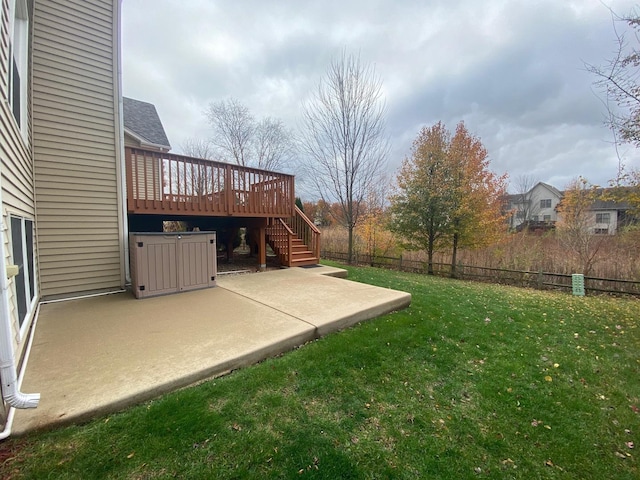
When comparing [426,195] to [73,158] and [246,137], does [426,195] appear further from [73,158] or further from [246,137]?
[246,137]

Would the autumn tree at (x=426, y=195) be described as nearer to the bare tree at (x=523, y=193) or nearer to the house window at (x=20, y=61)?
the house window at (x=20, y=61)

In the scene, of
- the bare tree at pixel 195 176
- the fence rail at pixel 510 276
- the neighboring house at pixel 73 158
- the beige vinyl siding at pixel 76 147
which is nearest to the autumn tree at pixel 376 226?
the fence rail at pixel 510 276

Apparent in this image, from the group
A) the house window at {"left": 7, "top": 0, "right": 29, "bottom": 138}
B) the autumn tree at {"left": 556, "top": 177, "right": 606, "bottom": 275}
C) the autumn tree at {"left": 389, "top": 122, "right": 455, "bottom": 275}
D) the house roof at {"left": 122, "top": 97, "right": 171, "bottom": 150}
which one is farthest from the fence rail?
the house window at {"left": 7, "top": 0, "right": 29, "bottom": 138}

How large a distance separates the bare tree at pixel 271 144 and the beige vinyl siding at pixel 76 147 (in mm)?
16208

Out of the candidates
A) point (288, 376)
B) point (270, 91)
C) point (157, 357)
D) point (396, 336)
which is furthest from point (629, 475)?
point (270, 91)

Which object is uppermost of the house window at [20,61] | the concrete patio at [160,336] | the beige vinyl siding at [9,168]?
the house window at [20,61]

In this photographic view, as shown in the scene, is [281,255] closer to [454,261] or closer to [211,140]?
[454,261]

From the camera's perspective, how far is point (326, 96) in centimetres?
995

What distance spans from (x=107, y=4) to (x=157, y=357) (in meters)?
5.79

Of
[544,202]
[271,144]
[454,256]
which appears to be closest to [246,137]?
[271,144]

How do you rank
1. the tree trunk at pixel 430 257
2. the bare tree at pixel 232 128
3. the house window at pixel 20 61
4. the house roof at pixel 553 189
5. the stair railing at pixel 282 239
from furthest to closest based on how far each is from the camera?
the house roof at pixel 553 189 → the bare tree at pixel 232 128 → the tree trunk at pixel 430 257 → the stair railing at pixel 282 239 → the house window at pixel 20 61

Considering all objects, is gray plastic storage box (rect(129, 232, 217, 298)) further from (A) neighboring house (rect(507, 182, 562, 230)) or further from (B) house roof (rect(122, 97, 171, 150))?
(A) neighboring house (rect(507, 182, 562, 230))

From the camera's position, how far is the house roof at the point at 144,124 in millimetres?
8039

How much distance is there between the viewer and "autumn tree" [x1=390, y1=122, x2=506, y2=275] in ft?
30.0
